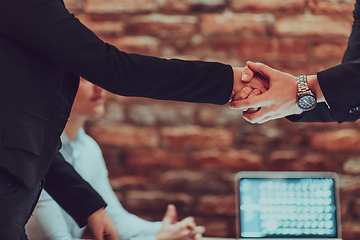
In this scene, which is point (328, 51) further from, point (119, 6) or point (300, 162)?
point (119, 6)

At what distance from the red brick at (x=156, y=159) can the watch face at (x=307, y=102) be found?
2.61 ft

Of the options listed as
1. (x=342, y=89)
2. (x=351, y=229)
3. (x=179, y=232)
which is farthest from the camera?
(x=351, y=229)

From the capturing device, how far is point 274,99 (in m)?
1.01

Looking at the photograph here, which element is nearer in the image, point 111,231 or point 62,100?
point 62,100

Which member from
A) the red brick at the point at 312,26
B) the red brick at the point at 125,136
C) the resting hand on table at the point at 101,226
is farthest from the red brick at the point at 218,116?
the resting hand on table at the point at 101,226

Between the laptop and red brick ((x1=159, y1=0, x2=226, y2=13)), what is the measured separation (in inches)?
33.6

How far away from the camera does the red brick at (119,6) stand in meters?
1.67

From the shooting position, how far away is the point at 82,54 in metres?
0.71

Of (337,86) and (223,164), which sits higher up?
(337,86)

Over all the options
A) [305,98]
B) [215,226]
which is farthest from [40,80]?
[215,226]

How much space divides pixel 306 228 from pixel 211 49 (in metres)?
0.95

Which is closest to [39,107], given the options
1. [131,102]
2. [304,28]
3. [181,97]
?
[181,97]

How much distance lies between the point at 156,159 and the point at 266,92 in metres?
0.82

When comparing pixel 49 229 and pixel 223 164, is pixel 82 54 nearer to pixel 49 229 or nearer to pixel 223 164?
pixel 49 229
